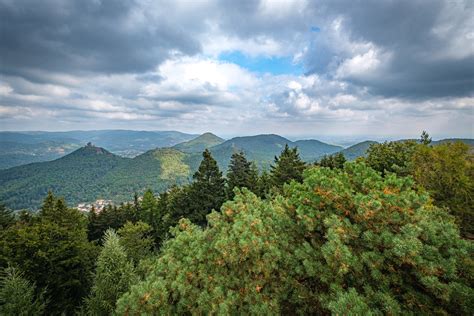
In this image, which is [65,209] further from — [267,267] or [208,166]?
[267,267]

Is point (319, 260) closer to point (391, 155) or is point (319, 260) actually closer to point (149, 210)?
point (391, 155)

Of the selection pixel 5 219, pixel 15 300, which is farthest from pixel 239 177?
pixel 5 219

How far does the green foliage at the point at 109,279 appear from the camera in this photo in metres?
11.5

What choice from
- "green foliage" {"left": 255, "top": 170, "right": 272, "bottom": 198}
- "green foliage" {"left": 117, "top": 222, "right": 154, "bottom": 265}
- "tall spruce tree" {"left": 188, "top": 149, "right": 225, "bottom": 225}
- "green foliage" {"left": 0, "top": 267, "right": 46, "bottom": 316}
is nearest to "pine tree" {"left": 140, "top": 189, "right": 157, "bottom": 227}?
"green foliage" {"left": 117, "top": 222, "right": 154, "bottom": 265}

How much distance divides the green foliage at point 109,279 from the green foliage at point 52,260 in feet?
25.5

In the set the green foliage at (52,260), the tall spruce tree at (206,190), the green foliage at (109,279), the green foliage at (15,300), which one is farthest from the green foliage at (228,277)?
the tall spruce tree at (206,190)

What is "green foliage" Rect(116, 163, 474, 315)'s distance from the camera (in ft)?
15.6

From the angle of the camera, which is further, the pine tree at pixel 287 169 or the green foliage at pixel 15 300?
the pine tree at pixel 287 169

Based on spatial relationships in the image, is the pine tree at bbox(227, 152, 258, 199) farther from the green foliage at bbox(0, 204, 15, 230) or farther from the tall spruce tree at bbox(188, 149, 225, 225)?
the green foliage at bbox(0, 204, 15, 230)

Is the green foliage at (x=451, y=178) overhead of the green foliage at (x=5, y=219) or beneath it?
overhead

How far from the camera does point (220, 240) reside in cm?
672

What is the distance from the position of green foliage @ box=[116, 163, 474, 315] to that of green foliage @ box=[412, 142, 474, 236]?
1223cm

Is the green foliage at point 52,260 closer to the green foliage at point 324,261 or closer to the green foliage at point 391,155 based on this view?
the green foliage at point 324,261

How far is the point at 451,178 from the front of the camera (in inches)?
630
